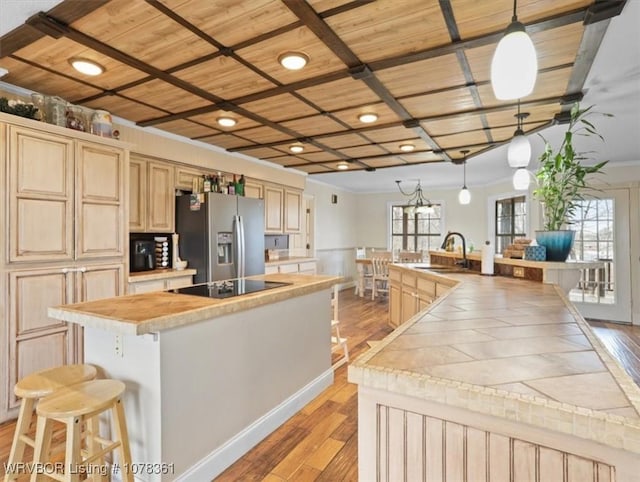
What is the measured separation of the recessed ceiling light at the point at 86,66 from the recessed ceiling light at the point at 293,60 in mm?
1236

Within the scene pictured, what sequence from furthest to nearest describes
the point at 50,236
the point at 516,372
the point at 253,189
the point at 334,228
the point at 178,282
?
the point at 334,228 → the point at 253,189 → the point at 178,282 → the point at 50,236 → the point at 516,372

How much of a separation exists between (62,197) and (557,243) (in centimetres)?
364

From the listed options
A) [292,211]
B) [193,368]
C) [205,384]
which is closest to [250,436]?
[205,384]

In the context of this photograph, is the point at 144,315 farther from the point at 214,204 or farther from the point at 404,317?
the point at 404,317

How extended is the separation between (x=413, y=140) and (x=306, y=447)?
3364 millimetres

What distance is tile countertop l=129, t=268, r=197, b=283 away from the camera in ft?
10.2

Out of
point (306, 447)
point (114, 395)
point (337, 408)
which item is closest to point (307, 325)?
point (337, 408)

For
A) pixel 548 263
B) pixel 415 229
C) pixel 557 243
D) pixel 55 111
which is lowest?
pixel 548 263

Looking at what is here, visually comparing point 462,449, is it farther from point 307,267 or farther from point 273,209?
point 307,267

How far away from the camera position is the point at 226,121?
3.41 m

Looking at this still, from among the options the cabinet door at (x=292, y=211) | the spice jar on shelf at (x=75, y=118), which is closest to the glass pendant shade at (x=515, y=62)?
the spice jar on shelf at (x=75, y=118)

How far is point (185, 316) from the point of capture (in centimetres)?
163

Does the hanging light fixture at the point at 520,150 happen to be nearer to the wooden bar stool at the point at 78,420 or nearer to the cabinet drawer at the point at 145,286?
the wooden bar stool at the point at 78,420

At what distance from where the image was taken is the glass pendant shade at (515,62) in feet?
4.20
